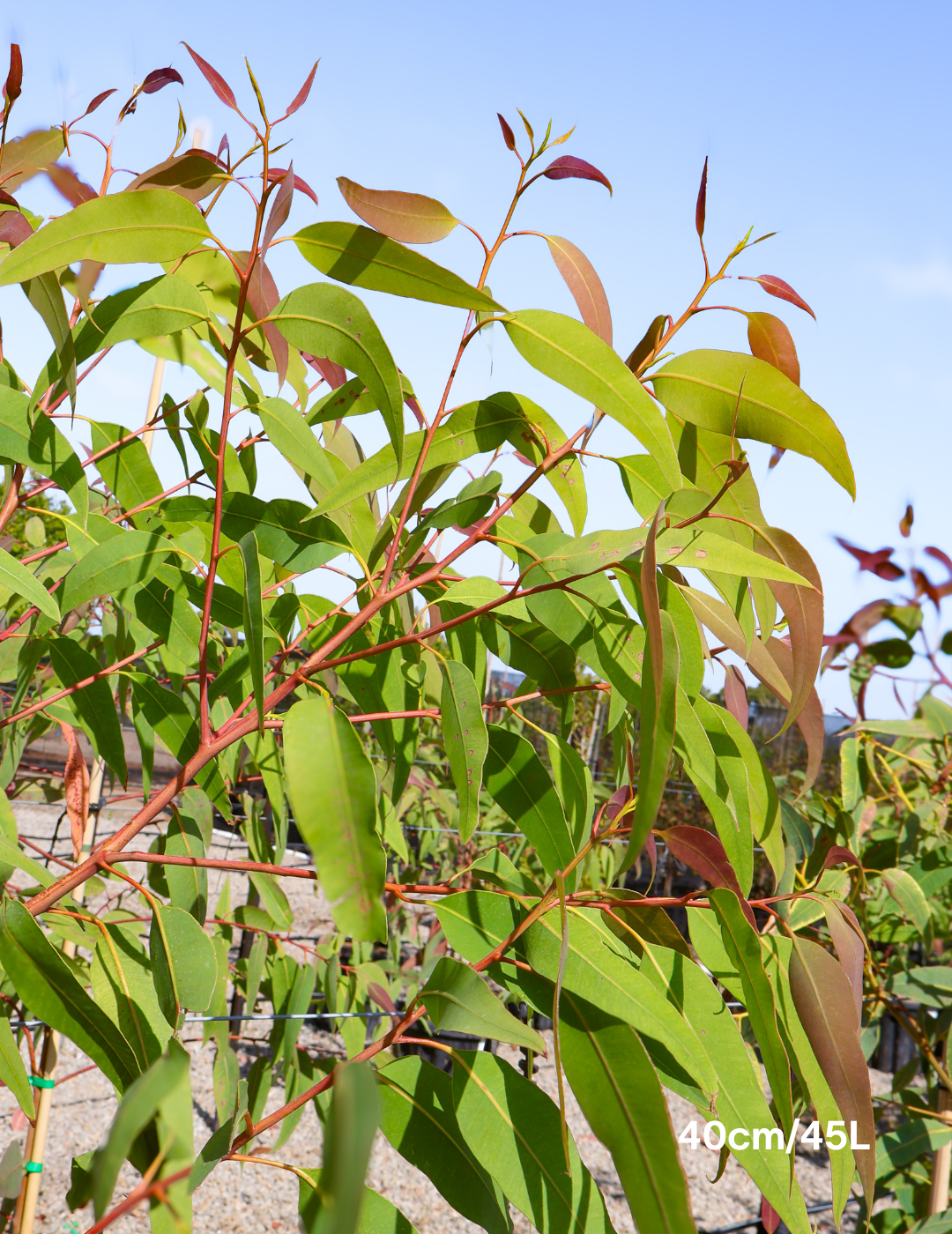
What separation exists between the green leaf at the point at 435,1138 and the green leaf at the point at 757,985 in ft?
0.48

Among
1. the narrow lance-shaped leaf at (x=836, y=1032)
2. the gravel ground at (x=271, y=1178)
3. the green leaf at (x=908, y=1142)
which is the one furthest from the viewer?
the gravel ground at (x=271, y=1178)

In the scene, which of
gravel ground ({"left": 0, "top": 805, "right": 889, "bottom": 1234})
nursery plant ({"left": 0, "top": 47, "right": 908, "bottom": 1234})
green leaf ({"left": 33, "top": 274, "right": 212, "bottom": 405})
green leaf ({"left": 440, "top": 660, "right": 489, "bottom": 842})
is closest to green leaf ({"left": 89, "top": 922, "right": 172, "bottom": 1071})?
nursery plant ({"left": 0, "top": 47, "right": 908, "bottom": 1234})

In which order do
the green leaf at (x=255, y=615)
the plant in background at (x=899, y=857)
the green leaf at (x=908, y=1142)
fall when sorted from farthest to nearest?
the green leaf at (x=908, y=1142) < the plant in background at (x=899, y=857) < the green leaf at (x=255, y=615)

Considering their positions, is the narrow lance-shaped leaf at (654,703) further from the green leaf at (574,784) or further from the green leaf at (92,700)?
the green leaf at (92,700)

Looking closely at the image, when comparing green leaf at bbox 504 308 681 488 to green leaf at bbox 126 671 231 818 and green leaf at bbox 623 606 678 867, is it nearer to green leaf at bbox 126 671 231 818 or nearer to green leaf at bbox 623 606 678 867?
green leaf at bbox 623 606 678 867

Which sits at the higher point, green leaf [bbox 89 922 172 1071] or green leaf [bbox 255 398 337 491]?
green leaf [bbox 255 398 337 491]

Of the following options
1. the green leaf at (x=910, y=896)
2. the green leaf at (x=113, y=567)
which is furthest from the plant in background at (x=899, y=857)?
the green leaf at (x=113, y=567)

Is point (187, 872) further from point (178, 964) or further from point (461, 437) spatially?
point (461, 437)

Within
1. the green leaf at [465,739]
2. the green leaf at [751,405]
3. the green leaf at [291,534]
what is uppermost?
the green leaf at [751,405]

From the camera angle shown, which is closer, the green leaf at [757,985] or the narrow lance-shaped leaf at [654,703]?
the narrow lance-shaped leaf at [654,703]

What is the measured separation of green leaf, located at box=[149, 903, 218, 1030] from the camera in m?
0.51

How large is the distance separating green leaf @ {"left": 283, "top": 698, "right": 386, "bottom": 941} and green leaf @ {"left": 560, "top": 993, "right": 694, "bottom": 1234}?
0.14m

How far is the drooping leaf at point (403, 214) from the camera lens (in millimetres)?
487

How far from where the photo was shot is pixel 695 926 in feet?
1.85
